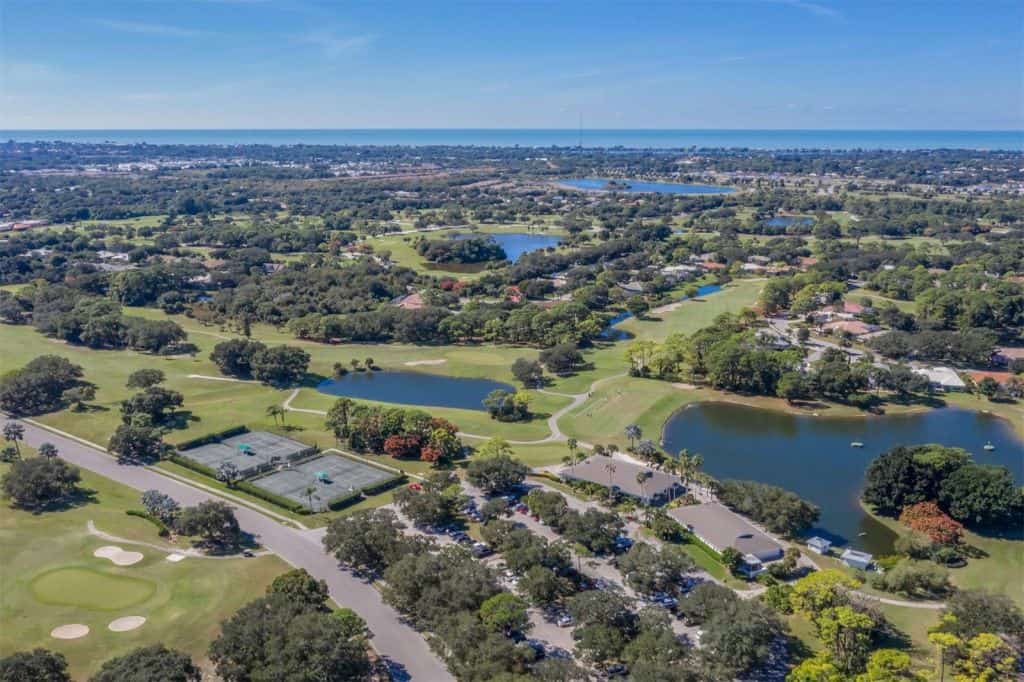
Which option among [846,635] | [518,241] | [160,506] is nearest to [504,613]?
[846,635]

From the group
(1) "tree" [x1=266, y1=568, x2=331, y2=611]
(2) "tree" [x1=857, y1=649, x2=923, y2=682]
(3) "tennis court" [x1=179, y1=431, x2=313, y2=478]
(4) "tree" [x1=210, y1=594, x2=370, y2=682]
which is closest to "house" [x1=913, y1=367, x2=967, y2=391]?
(2) "tree" [x1=857, y1=649, x2=923, y2=682]

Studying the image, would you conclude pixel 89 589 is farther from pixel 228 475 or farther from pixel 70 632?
pixel 228 475

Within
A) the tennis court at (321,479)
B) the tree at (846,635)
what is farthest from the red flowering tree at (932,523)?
the tennis court at (321,479)

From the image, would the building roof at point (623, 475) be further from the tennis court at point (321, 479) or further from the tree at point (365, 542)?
the tree at point (365, 542)

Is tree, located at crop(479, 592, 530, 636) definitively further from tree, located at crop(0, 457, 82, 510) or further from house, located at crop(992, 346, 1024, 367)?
house, located at crop(992, 346, 1024, 367)

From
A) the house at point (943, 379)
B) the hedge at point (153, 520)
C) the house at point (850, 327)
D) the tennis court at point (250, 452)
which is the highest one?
the house at point (850, 327)
